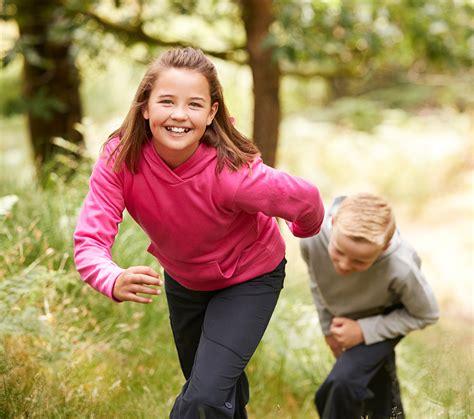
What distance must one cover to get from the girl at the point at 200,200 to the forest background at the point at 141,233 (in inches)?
23.3

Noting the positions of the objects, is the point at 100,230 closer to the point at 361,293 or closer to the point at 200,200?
the point at 200,200

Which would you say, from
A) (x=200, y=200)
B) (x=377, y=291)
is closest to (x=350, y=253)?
(x=377, y=291)

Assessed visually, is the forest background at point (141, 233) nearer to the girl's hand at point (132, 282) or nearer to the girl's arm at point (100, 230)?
the girl's arm at point (100, 230)

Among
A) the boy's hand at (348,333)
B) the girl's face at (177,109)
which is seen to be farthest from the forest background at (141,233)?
the girl's face at (177,109)

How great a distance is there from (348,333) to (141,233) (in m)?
1.61

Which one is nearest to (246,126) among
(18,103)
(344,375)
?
(18,103)

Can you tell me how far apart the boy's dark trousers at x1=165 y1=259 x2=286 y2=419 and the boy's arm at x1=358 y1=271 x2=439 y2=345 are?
2.62 ft

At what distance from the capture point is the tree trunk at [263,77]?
230 inches

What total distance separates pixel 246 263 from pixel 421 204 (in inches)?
384

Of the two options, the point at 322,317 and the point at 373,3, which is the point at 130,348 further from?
the point at 373,3

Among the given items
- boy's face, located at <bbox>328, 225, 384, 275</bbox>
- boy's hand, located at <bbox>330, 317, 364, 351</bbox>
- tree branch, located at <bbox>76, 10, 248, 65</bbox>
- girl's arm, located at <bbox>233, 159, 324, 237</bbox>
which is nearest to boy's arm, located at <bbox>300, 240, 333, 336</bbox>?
boy's hand, located at <bbox>330, 317, 364, 351</bbox>

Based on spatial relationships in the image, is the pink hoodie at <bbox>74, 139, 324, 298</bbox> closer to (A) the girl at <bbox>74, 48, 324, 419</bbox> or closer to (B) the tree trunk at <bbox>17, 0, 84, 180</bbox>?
(A) the girl at <bbox>74, 48, 324, 419</bbox>

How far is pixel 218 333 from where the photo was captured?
282cm

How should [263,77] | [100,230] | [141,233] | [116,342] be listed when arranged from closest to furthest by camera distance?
[100,230] → [116,342] → [141,233] → [263,77]
